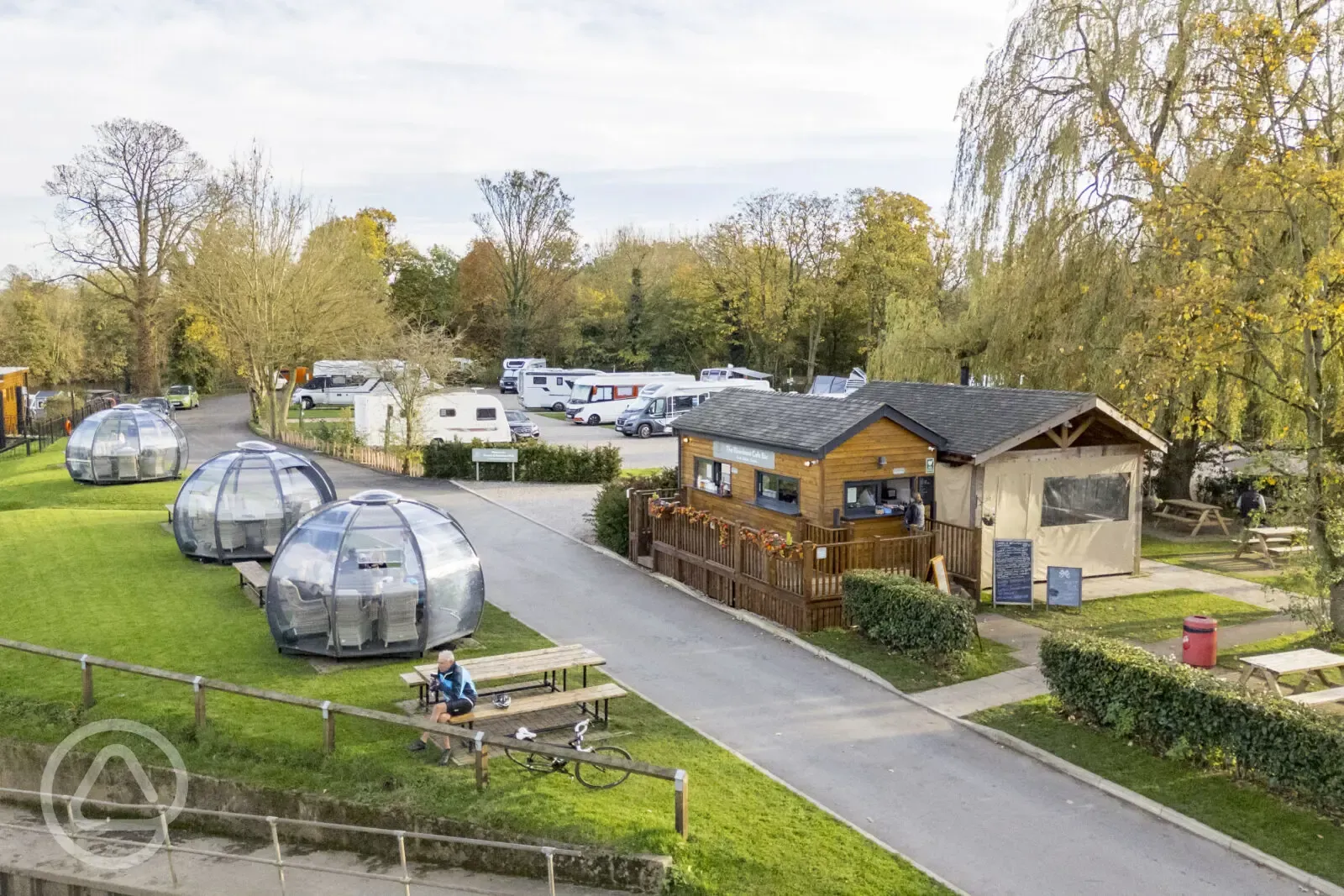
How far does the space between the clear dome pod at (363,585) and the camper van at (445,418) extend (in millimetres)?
21399

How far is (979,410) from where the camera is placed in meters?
18.8

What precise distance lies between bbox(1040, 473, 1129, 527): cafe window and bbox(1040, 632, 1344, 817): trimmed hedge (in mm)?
6332

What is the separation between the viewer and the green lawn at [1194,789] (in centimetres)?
904

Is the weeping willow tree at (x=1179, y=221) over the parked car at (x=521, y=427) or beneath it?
over

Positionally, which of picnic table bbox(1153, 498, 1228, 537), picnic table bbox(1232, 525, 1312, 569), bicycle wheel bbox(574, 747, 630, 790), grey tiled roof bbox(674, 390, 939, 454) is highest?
grey tiled roof bbox(674, 390, 939, 454)

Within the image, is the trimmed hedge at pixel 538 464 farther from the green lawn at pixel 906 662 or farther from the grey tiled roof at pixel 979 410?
the green lawn at pixel 906 662

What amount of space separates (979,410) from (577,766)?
11.5 m

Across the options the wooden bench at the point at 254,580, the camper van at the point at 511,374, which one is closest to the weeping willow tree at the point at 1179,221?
the wooden bench at the point at 254,580

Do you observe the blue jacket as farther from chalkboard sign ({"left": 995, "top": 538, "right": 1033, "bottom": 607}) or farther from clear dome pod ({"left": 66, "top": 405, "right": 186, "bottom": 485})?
clear dome pod ({"left": 66, "top": 405, "right": 186, "bottom": 485})

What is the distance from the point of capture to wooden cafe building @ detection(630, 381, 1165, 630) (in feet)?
53.6

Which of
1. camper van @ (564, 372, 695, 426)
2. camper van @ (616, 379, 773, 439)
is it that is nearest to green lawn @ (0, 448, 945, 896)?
camper van @ (616, 379, 773, 439)

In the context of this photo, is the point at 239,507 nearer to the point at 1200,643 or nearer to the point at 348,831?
the point at 348,831

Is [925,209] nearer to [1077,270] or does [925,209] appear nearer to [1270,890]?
[1077,270]

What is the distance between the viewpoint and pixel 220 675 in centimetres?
1300
